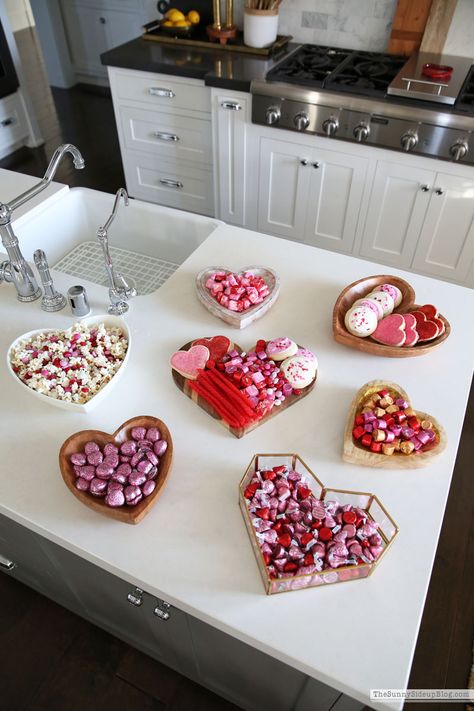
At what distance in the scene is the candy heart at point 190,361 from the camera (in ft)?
4.19

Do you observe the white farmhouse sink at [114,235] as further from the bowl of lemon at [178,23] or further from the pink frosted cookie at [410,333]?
the bowl of lemon at [178,23]

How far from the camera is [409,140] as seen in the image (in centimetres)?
227

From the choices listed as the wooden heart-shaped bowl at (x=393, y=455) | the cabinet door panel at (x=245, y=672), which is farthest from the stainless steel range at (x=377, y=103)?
the cabinet door panel at (x=245, y=672)

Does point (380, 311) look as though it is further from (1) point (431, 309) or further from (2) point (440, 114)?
(2) point (440, 114)

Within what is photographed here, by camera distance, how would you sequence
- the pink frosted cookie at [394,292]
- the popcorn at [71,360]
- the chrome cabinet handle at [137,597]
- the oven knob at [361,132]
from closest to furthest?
the chrome cabinet handle at [137,597] < the popcorn at [71,360] < the pink frosted cookie at [394,292] < the oven knob at [361,132]

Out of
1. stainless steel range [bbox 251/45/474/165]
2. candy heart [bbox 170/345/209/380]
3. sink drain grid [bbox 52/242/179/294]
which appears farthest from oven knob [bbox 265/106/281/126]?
candy heart [bbox 170/345/209/380]

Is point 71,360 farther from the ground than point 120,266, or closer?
farther from the ground

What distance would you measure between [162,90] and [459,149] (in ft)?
5.02

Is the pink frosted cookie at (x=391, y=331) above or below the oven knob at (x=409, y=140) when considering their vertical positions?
above

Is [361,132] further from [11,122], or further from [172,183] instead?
[11,122]

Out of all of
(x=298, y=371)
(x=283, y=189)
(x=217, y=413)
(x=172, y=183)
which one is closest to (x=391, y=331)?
(x=298, y=371)

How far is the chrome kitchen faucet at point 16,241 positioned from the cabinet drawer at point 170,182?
64.3 inches

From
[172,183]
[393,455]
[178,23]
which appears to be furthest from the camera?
[172,183]

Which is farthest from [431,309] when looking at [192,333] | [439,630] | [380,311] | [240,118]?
[240,118]
